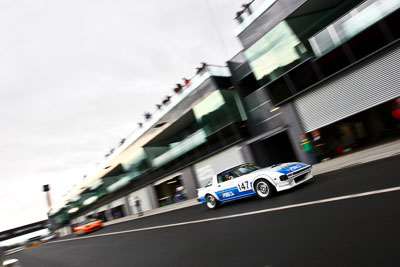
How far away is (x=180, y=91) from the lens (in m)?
22.8

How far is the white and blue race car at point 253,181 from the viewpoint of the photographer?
8414 mm

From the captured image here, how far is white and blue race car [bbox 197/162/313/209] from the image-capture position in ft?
27.6

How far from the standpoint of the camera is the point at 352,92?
42.7ft

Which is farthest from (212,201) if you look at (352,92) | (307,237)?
(352,92)

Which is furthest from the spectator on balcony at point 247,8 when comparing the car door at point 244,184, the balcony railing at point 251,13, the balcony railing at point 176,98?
the car door at point 244,184

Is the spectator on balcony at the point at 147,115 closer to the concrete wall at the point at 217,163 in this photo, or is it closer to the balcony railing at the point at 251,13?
the concrete wall at the point at 217,163

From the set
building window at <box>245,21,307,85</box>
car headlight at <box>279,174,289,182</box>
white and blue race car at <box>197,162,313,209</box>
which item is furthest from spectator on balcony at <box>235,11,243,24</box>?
car headlight at <box>279,174,289,182</box>

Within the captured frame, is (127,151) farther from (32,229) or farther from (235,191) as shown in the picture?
(32,229)

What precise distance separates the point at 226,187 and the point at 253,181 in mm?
1470

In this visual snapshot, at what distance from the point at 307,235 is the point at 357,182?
344cm

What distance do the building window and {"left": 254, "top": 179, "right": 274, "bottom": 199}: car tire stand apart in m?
8.70

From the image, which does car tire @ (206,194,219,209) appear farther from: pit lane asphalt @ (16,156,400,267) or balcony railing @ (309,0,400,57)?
balcony railing @ (309,0,400,57)

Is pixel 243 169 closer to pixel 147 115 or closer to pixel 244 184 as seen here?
pixel 244 184

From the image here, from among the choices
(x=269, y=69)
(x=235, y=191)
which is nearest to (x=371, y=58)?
(x=269, y=69)
